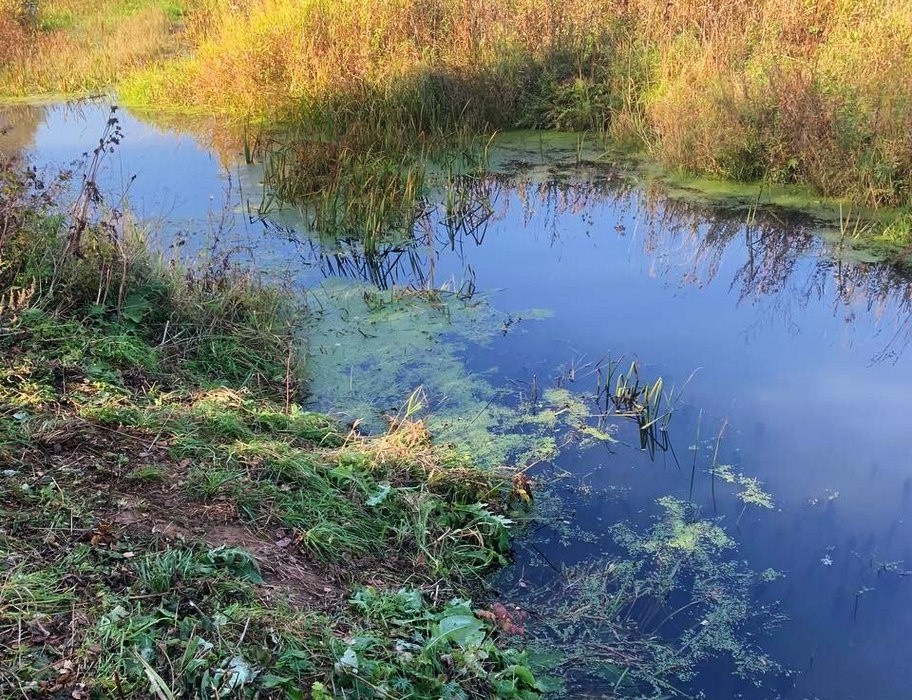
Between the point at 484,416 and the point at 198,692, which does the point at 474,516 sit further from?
the point at 198,692

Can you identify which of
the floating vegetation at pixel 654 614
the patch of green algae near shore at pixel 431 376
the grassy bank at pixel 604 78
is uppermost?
the grassy bank at pixel 604 78

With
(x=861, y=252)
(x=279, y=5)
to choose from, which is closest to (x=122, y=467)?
(x=861, y=252)

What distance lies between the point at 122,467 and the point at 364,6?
650 centimetres

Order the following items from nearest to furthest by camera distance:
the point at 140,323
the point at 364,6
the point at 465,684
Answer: the point at 465,684 → the point at 140,323 → the point at 364,6

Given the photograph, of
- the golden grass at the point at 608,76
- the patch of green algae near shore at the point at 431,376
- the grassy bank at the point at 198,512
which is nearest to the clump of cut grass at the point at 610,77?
the golden grass at the point at 608,76

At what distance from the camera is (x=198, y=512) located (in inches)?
98.1

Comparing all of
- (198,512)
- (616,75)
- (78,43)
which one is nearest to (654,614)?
(198,512)

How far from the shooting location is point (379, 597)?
2295mm

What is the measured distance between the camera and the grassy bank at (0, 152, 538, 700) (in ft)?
6.11

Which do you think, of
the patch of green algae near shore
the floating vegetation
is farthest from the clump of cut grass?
the floating vegetation

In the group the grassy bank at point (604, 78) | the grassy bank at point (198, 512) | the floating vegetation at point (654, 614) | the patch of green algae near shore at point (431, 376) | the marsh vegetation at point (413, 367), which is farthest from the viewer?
the grassy bank at point (604, 78)

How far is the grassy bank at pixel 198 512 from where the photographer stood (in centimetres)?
186

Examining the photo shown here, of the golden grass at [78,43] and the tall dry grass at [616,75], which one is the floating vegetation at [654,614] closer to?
the tall dry grass at [616,75]

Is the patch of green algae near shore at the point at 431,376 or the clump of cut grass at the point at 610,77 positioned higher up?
the clump of cut grass at the point at 610,77
